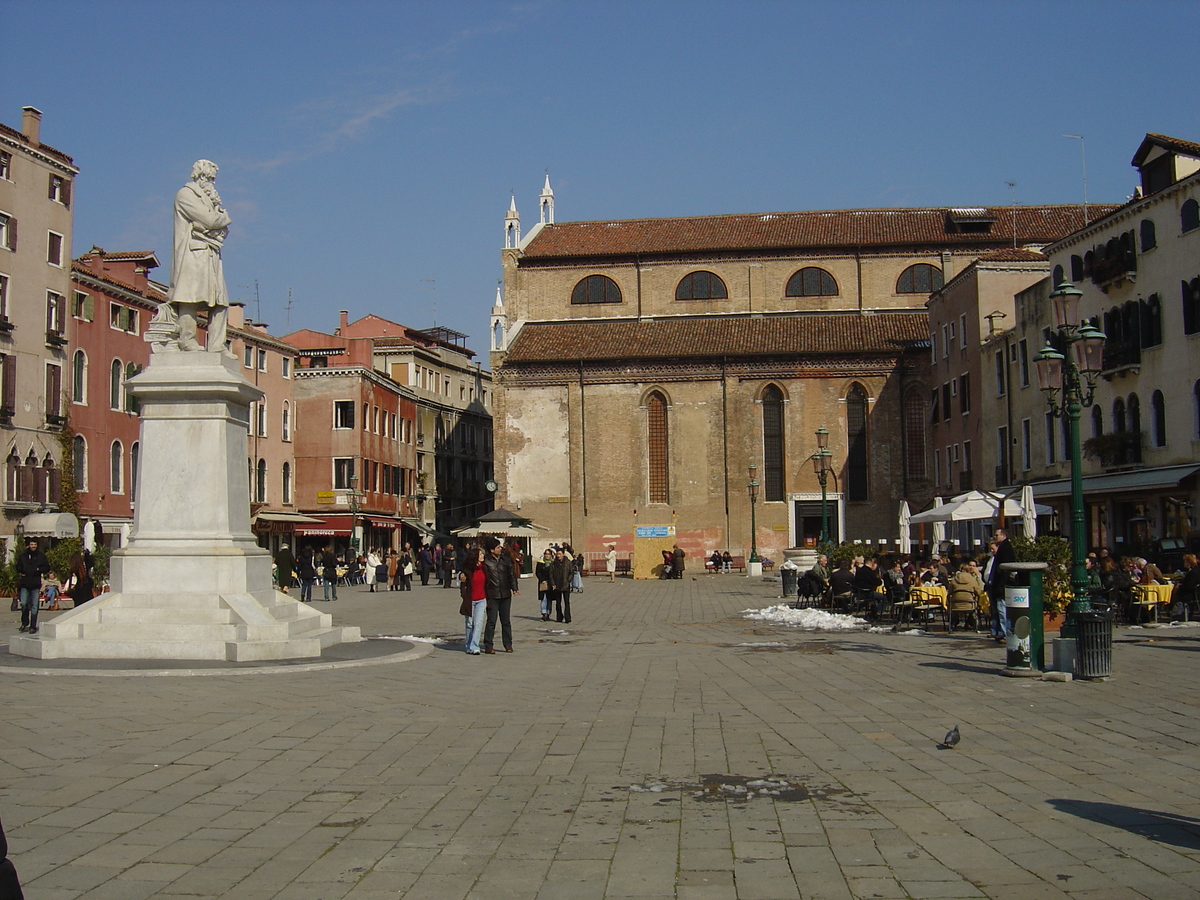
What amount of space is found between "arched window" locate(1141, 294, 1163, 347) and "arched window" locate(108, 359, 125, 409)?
113 ft

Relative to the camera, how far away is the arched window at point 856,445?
181ft

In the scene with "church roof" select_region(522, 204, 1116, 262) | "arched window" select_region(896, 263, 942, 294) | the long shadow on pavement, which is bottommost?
the long shadow on pavement

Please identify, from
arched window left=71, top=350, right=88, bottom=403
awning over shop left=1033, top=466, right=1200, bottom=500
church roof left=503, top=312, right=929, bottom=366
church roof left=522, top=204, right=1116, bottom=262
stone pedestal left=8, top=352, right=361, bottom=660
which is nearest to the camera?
stone pedestal left=8, top=352, right=361, bottom=660

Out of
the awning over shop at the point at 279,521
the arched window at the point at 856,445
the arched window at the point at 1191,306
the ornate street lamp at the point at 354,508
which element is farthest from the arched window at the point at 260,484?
the arched window at the point at 1191,306

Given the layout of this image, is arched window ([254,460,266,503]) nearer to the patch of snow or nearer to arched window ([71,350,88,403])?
arched window ([71,350,88,403])

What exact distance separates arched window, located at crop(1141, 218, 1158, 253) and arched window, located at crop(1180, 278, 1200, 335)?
1.91m

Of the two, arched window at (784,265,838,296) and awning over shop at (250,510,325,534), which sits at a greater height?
arched window at (784,265,838,296)

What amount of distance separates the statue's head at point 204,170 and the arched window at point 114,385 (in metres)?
31.1

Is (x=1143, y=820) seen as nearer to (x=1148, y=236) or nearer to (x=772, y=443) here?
(x=1148, y=236)

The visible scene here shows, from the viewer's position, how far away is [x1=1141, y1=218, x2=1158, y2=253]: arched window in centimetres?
3062

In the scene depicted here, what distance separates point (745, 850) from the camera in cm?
573

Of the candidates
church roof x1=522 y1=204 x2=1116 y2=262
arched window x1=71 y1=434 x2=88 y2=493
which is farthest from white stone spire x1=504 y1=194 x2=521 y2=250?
arched window x1=71 y1=434 x2=88 y2=493

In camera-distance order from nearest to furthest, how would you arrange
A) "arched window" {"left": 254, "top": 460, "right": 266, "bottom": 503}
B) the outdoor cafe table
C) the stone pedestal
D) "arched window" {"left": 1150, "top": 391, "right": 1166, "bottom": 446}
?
the stone pedestal, the outdoor cafe table, "arched window" {"left": 1150, "top": 391, "right": 1166, "bottom": 446}, "arched window" {"left": 254, "top": 460, "right": 266, "bottom": 503}

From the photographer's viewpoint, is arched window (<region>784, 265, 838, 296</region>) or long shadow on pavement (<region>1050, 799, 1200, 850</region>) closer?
long shadow on pavement (<region>1050, 799, 1200, 850</region>)
